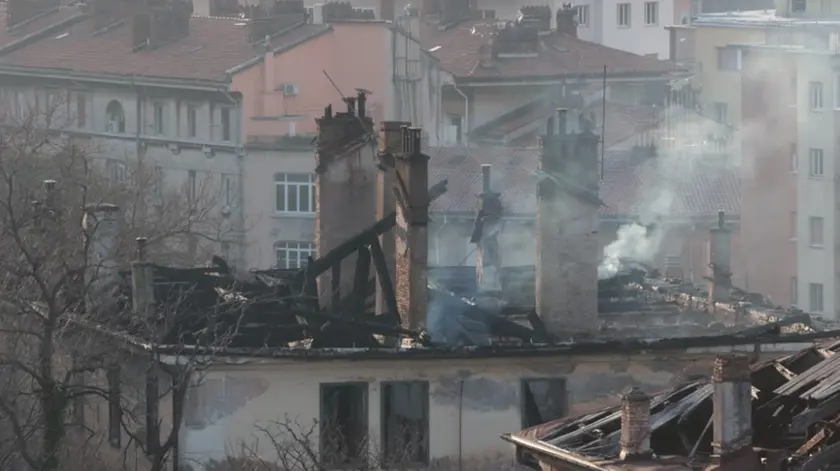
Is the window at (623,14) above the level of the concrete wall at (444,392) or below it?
above

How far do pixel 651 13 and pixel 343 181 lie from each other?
5665 centimetres

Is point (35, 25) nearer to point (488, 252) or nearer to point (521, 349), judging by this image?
point (488, 252)

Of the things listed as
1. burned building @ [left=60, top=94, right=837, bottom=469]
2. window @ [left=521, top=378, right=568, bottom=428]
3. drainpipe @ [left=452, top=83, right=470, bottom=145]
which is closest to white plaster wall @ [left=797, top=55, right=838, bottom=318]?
drainpipe @ [left=452, top=83, right=470, bottom=145]

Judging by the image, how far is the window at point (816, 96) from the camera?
6050 centimetres

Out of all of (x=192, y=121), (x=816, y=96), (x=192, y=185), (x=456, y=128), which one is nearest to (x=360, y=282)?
(x=192, y=185)

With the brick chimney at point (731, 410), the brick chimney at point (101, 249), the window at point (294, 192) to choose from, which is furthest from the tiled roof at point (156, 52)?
the brick chimney at point (731, 410)

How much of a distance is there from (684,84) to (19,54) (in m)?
17.9

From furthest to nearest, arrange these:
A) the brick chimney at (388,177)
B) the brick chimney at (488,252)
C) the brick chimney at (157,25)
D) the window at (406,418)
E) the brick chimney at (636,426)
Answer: the brick chimney at (157,25) < the brick chimney at (488,252) < the brick chimney at (388,177) < the window at (406,418) < the brick chimney at (636,426)

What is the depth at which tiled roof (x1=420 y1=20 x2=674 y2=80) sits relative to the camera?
214 ft

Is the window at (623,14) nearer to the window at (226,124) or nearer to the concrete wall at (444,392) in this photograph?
the window at (226,124)

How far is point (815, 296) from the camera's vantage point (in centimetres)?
6003

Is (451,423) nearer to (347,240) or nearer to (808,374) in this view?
(347,240)

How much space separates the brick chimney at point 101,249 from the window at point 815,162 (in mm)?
27532

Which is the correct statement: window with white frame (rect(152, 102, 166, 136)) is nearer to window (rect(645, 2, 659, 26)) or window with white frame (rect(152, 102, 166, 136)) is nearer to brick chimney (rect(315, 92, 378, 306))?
window (rect(645, 2, 659, 26))
